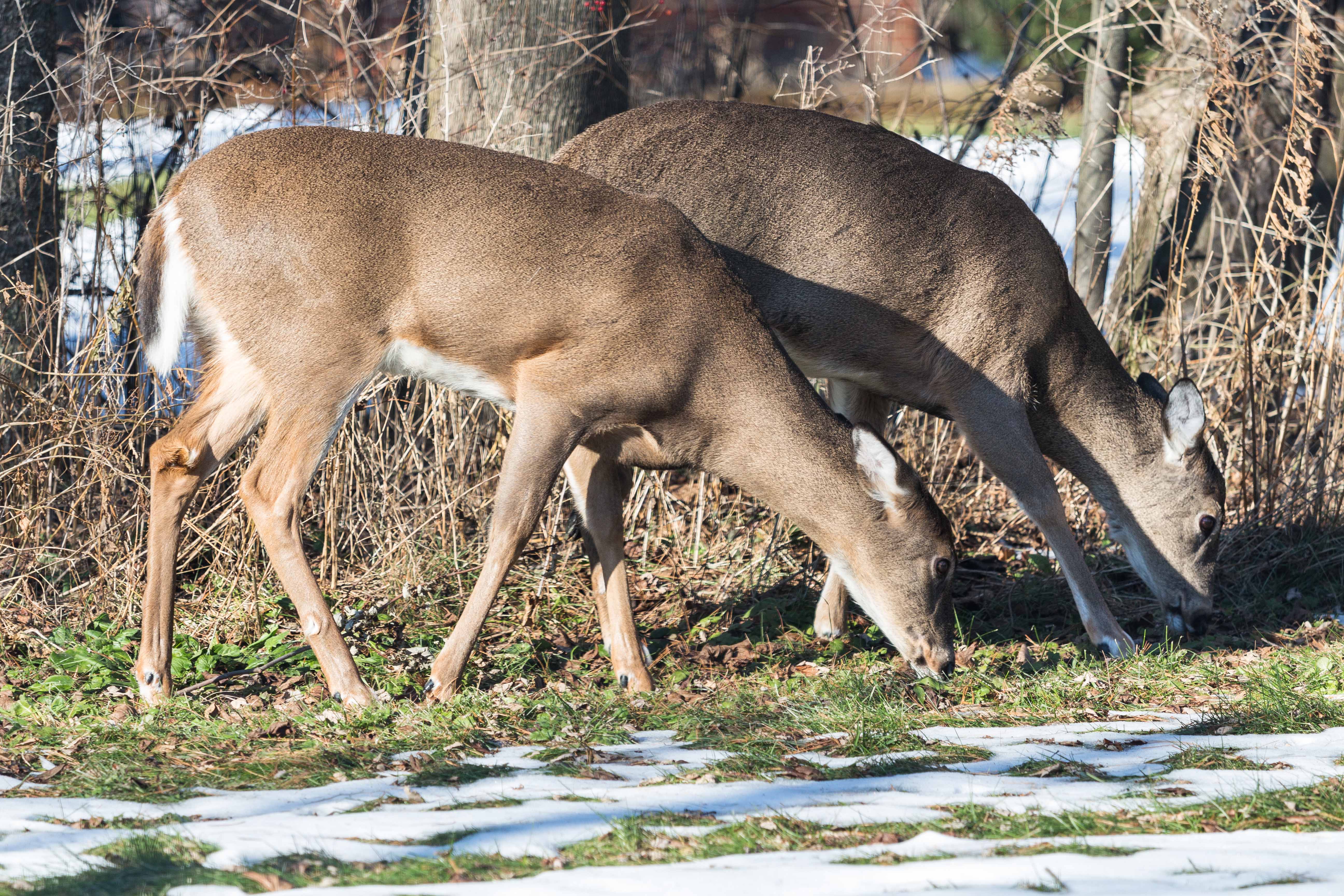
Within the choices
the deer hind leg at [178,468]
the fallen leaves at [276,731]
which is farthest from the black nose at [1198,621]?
the deer hind leg at [178,468]

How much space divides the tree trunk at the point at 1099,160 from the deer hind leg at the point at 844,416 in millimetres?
1836

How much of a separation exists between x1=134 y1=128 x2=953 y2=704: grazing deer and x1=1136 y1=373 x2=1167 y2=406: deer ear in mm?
1936

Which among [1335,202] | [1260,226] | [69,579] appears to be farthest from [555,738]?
[1260,226]

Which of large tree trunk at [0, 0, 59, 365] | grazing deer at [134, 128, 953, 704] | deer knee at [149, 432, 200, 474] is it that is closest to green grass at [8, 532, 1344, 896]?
grazing deer at [134, 128, 953, 704]

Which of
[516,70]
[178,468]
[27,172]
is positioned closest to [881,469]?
[178,468]

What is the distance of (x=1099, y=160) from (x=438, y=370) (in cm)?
513

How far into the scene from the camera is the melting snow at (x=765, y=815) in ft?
9.85

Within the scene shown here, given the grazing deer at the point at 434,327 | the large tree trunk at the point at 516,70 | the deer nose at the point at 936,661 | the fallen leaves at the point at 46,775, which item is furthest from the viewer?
the large tree trunk at the point at 516,70

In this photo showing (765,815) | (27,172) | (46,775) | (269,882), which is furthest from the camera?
(27,172)

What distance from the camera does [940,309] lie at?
242 inches

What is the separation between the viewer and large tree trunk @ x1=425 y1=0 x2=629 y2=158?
720 centimetres

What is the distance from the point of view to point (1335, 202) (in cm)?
787

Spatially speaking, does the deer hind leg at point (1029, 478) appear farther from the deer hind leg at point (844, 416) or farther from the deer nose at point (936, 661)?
the deer nose at point (936, 661)

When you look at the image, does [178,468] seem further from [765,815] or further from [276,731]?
[765,815]
